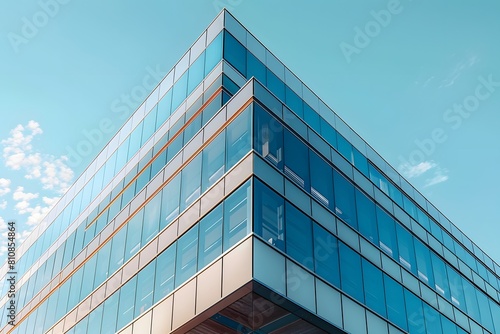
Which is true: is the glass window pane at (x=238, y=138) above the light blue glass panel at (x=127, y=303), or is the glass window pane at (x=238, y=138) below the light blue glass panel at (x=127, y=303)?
above

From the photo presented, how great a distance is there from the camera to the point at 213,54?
1042 inches

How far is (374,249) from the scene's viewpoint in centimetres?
2345

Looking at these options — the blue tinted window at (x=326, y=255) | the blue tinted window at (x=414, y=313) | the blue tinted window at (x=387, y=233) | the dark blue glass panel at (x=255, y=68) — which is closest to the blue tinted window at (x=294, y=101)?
the dark blue glass panel at (x=255, y=68)

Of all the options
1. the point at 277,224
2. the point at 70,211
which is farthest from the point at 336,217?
the point at 70,211

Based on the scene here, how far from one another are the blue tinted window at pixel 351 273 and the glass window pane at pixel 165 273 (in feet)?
19.3

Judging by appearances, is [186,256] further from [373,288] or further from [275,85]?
[275,85]

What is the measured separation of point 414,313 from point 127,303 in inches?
454

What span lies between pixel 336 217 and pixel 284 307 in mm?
5494

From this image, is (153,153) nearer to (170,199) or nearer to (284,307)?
(170,199)

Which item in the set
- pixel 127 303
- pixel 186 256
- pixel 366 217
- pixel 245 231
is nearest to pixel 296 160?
pixel 245 231

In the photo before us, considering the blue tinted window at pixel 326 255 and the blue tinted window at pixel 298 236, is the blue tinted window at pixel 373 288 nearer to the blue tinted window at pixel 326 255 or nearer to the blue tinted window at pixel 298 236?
the blue tinted window at pixel 326 255

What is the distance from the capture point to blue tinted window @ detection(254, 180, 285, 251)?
57.5 ft

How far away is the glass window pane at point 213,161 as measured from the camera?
20.4m

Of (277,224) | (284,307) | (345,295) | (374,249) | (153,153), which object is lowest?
(284,307)
